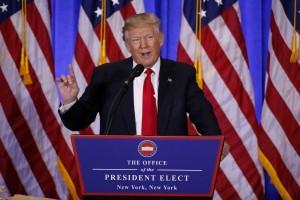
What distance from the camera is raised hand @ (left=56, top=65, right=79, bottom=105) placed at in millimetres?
1888

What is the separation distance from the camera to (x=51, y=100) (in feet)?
12.5

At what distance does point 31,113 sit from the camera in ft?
12.3

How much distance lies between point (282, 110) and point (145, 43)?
1947 mm

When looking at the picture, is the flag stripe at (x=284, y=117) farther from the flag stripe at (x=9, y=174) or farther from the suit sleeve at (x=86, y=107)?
the flag stripe at (x=9, y=174)

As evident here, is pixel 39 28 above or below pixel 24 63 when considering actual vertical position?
above

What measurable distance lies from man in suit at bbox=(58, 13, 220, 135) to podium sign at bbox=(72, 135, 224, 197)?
58cm

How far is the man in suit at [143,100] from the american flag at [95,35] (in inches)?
61.2

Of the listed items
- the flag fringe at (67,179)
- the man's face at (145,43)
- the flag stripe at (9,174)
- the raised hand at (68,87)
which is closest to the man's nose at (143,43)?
the man's face at (145,43)

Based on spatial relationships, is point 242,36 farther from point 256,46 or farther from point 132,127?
point 132,127

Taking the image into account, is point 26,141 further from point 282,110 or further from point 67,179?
point 282,110

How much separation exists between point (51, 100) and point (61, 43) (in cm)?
47

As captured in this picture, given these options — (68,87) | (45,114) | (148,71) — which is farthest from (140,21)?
(45,114)

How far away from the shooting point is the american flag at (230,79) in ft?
12.2

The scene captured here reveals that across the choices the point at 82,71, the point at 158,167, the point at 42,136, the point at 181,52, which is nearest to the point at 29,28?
the point at 82,71
